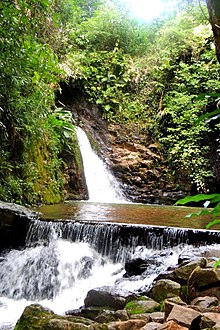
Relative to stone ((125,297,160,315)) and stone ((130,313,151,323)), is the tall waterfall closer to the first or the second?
stone ((125,297,160,315))

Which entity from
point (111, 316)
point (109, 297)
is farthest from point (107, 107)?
point (111, 316)

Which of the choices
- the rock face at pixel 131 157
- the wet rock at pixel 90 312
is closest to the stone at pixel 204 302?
the wet rock at pixel 90 312

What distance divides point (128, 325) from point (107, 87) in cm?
1031

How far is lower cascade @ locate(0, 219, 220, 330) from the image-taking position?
457 cm

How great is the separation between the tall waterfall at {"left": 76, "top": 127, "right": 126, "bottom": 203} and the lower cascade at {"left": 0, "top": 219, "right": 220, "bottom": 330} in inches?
169

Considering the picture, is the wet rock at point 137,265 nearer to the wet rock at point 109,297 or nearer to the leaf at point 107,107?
the wet rock at point 109,297

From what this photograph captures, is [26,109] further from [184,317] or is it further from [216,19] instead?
[216,19]

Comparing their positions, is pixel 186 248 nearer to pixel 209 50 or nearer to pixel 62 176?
pixel 62 176

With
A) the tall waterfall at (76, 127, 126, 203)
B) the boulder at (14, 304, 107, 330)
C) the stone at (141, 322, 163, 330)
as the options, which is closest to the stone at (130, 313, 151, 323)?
the stone at (141, 322, 163, 330)

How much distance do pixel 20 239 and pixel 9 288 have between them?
2.94 feet

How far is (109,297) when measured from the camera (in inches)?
145

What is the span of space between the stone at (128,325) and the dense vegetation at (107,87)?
14.1 feet

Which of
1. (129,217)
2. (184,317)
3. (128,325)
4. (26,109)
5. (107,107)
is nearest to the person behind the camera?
(184,317)

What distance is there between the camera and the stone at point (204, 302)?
308cm
